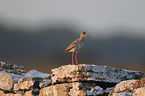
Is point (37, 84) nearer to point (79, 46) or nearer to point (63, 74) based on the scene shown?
point (63, 74)

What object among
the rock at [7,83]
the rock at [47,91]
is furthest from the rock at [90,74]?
the rock at [7,83]

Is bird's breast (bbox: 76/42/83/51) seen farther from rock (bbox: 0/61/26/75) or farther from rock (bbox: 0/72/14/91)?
rock (bbox: 0/61/26/75)

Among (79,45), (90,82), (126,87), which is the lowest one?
(126,87)

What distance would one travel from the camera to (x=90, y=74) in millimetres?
6723

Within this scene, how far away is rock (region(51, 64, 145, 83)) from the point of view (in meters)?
6.77

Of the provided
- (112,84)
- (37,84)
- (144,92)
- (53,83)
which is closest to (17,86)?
(37,84)

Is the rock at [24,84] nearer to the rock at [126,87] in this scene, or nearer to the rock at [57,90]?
the rock at [57,90]

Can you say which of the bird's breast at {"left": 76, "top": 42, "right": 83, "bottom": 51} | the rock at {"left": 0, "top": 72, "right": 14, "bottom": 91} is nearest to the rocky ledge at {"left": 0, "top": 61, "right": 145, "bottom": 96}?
the bird's breast at {"left": 76, "top": 42, "right": 83, "bottom": 51}

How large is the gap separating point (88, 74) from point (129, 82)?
1.17 metres

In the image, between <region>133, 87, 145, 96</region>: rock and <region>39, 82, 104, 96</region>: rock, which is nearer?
<region>133, 87, 145, 96</region>: rock

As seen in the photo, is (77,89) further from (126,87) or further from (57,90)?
(126,87)

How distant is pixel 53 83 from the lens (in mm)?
7715

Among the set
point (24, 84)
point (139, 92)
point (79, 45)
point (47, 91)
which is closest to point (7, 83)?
point (24, 84)

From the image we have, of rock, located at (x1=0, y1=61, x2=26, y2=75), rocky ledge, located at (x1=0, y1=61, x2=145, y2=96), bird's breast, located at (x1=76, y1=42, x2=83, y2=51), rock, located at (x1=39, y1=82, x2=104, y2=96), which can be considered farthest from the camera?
rock, located at (x1=0, y1=61, x2=26, y2=75)
